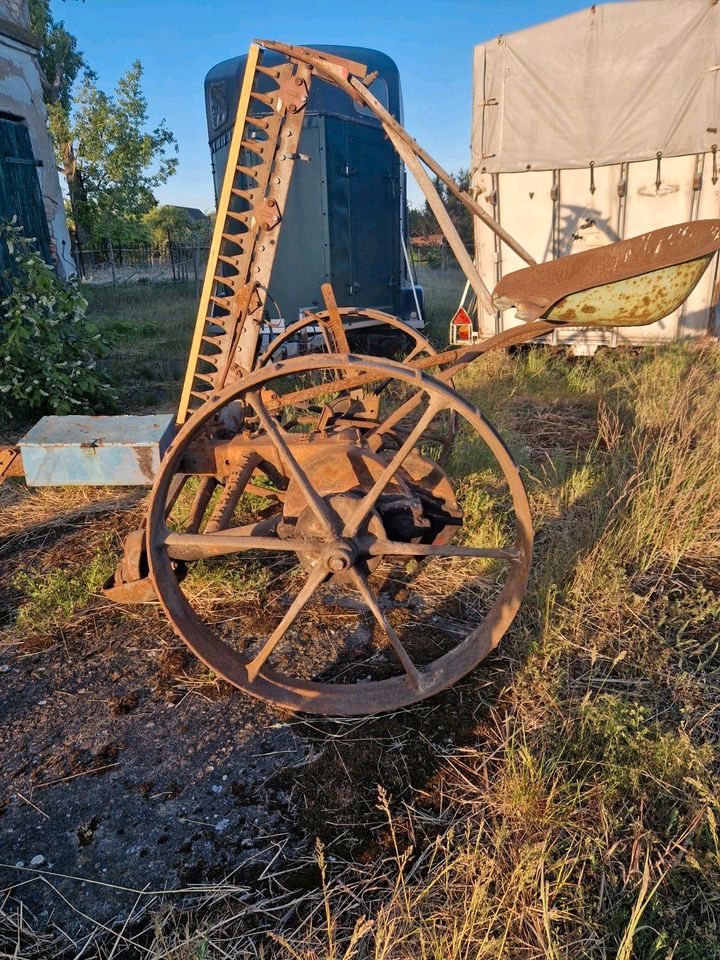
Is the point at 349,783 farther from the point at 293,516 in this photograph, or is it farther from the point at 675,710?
the point at 675,710

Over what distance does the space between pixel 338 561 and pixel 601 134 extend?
5.19 meters

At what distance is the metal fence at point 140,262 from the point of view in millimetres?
19531

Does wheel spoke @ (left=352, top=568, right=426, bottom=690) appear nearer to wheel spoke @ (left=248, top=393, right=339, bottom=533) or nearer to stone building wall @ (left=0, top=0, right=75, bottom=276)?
wheel spoke @ (left=248, top=393, right=339, bottom=533)

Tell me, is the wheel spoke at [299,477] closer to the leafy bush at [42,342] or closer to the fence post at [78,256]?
the leafy bush at [42,342]

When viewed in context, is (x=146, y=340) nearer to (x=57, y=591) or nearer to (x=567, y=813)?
(x=57, y=591)

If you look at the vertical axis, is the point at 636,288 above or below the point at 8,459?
above

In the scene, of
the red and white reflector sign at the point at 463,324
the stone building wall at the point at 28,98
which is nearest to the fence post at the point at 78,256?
the stone building wall at the point at 28,98

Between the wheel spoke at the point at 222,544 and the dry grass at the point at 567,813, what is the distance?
2.24 ft

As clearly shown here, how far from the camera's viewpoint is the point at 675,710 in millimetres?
2186

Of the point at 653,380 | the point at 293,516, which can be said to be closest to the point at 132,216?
the point at 653,380

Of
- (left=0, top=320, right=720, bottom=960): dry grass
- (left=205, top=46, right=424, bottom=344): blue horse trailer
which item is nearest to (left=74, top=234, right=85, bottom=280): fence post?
(left=205, top=46, right=424, bottom=344): blue horse trailer

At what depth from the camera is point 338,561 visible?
197 cm

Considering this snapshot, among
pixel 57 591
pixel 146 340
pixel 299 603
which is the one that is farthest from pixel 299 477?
pixel 146 340

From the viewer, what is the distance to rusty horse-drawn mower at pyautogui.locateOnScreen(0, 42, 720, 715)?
6.25 feet
